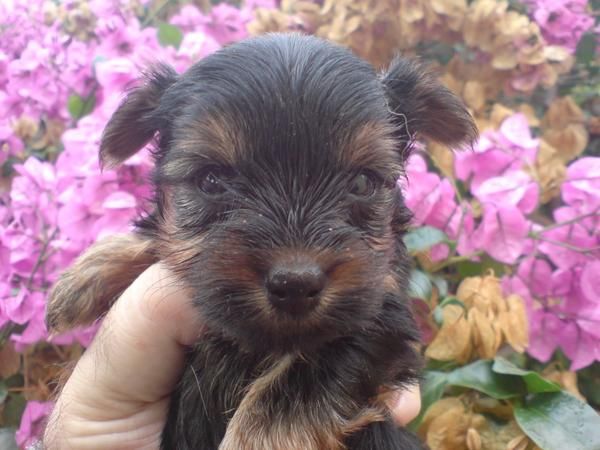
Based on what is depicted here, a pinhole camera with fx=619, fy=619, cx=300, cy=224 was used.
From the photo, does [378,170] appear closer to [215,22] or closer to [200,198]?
[200,198]

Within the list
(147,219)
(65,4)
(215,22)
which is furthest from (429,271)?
(65,4)

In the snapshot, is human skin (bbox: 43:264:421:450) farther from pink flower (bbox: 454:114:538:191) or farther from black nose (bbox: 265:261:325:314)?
pink flower (bbox: 454:114:538:191)

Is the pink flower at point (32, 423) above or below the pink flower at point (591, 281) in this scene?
below

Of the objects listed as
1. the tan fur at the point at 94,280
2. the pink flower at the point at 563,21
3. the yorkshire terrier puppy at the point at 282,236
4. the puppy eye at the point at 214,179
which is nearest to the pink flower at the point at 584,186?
the yorkshire terrier puppy at the point at 282,236

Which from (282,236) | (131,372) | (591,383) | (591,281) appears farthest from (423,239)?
(131,372)

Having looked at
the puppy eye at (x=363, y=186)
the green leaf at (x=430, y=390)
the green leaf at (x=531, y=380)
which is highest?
the puppy eye at (x=363, y=186)

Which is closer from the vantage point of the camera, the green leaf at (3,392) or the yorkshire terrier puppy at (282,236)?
the yorkshire terrier puppy at (282,236)

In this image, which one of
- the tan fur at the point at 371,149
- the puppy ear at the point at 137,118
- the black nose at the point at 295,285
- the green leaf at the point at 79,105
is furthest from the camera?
the green leaf at the point at 79,105

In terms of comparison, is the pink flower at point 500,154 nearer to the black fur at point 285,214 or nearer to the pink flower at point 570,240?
the pink flower at point 570,240
